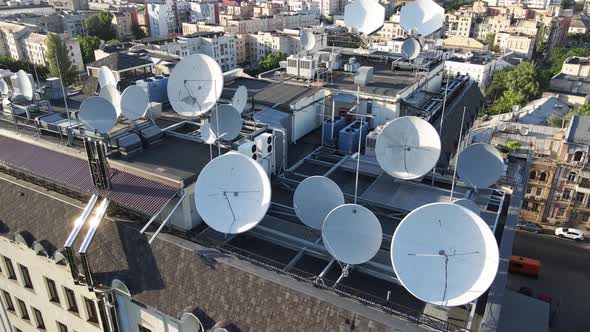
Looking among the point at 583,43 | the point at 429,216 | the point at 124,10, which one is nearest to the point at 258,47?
the point at 124,10

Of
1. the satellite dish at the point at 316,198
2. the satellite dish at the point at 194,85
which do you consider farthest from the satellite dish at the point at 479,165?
the satellite dish at the point at 194,85

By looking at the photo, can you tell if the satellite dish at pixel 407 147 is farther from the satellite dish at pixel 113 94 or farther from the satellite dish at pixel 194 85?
the satellite dish at pixel 113 94

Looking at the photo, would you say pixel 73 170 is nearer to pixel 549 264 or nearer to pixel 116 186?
pixel 116 186

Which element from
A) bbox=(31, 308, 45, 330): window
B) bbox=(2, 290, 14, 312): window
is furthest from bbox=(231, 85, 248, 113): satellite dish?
bbox=(2, 290, 14, 312): window

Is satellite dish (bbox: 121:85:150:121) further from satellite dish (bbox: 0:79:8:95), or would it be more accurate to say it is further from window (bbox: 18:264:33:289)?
satellite dish (bbox: 0:79:8:95)

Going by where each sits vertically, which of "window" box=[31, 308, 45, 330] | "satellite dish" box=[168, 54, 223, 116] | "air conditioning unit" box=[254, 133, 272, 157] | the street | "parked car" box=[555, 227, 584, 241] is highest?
"satellite dish" box=[168, 54, 223, 116]

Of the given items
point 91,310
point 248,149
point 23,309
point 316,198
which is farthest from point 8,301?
point 316,198

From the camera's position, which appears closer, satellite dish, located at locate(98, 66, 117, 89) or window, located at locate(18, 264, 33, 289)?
window, located at locate(18, 264, 33, 289)
